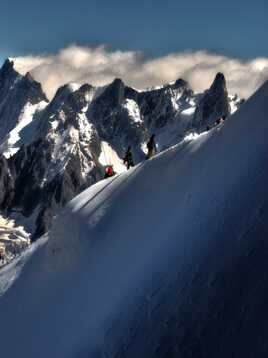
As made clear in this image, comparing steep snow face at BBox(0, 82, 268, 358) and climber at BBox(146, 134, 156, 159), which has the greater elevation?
climber at BBox(146, 134, 156, 159)

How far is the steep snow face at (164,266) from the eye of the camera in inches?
439

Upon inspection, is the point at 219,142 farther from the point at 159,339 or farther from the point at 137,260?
the point at 159,339

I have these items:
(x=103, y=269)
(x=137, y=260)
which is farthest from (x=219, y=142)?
(x=103, y=269)

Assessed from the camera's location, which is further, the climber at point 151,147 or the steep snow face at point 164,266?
the climber at point 151,147

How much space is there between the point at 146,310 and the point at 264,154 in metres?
7.34

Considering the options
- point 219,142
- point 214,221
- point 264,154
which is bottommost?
point 214,221

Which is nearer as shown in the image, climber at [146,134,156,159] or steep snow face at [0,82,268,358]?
steep snow face at [0,82,268,358]

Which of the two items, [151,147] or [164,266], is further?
[151,147]

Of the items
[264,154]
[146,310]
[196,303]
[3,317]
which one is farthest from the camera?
[3,317]

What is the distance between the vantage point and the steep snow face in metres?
11.2

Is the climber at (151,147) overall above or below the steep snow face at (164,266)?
above

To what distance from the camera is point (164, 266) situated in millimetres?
14305

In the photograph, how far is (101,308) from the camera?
1581 cm

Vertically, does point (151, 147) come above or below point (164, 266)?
above
